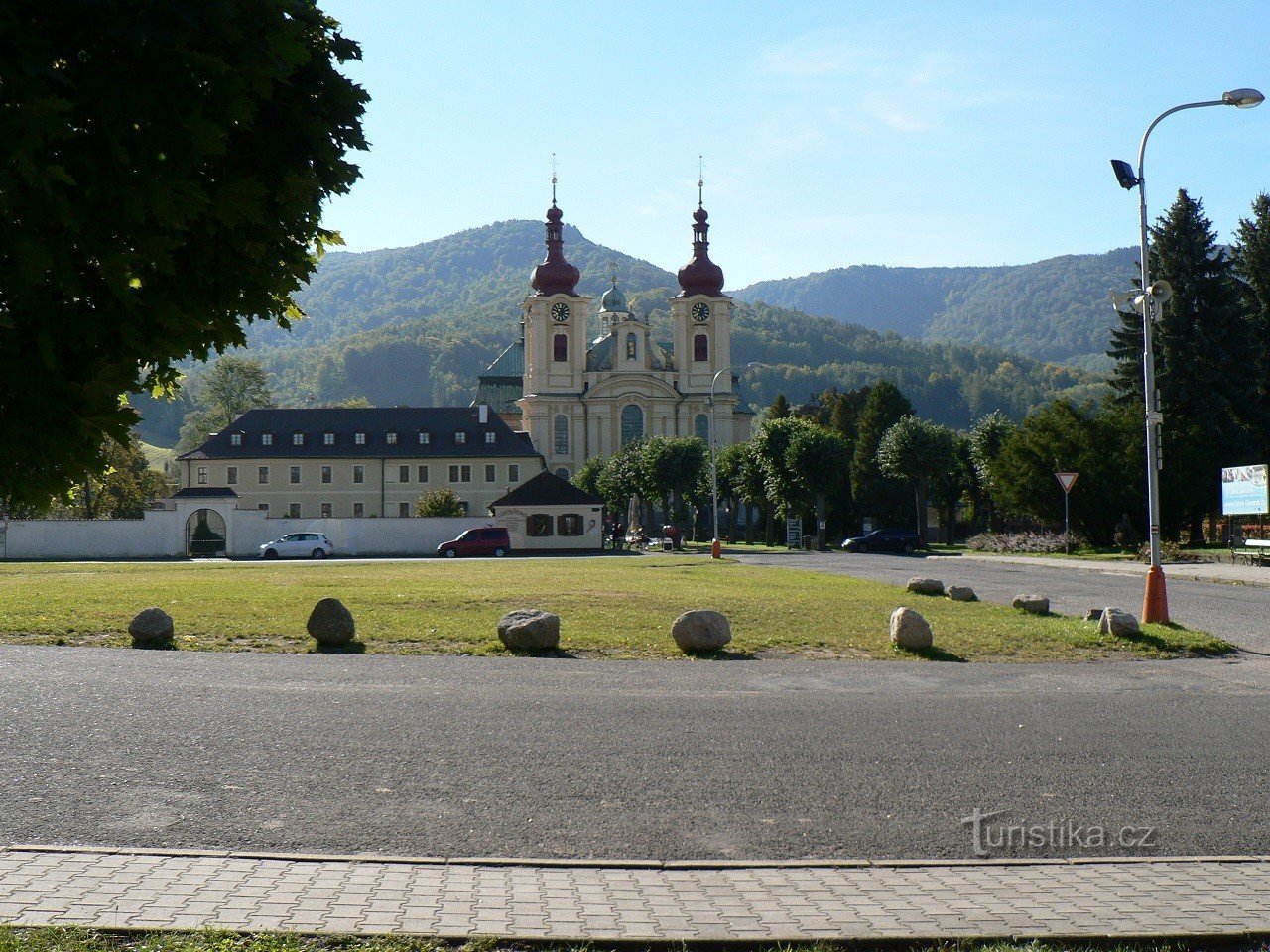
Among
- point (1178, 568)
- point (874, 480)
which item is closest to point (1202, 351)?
point (1178, 568)

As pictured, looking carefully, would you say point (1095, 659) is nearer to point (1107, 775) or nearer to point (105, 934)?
point (1107, 775)

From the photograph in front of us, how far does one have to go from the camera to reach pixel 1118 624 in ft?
56.7

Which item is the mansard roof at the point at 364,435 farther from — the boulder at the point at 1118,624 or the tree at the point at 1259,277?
the boulder at the point at 1118,624

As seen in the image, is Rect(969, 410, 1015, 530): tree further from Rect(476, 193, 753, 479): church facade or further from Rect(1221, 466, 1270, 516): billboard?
Rect(476, 193, 753, 479): church facade

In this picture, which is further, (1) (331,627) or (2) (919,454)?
(2) (919,454)

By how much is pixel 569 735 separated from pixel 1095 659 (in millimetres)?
9191

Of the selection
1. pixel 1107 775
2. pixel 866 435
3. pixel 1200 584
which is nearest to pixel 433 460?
pixel 866 435

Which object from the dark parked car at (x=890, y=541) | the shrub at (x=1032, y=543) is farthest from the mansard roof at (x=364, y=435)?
the shrub at (x=1032, y=543)

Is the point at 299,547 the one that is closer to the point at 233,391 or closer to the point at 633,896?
the point at 233,391

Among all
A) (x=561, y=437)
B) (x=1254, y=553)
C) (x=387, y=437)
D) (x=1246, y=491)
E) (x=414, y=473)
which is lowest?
(x=1254, y=553)

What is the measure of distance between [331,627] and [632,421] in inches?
3999

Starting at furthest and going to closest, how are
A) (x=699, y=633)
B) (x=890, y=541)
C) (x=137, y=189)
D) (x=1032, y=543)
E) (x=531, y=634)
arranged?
(x=890, y=541), (x=1032, y=543), (x=699, y=633), (x=531, y=634), (x=137, y=189)

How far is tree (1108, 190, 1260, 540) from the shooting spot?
61.3 m

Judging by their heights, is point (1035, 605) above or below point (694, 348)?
below
